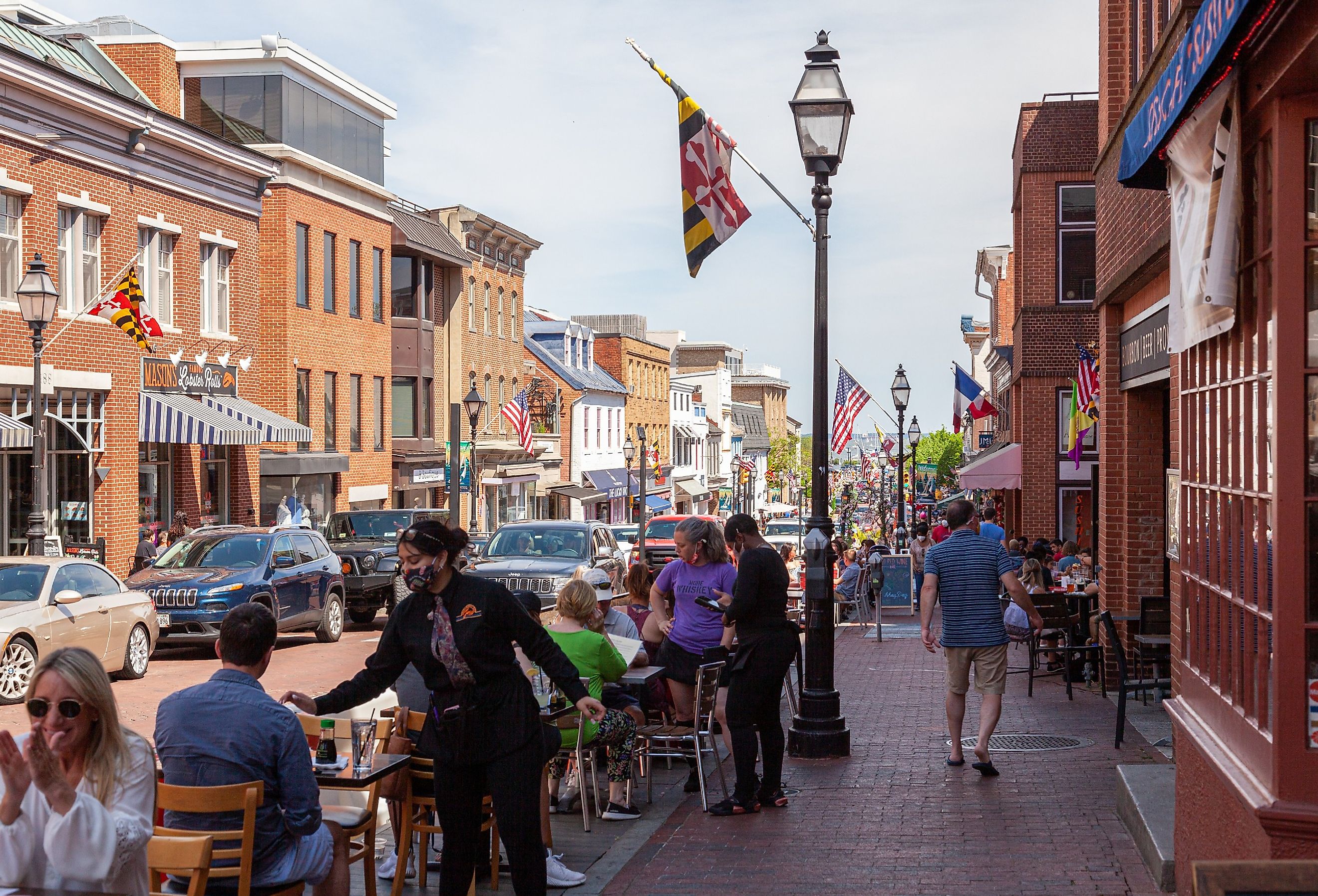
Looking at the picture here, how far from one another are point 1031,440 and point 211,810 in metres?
26.5

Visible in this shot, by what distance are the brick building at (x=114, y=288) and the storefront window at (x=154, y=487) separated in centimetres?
4

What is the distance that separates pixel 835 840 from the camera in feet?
26.8

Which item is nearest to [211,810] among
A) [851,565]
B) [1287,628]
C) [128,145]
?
[1287,628]

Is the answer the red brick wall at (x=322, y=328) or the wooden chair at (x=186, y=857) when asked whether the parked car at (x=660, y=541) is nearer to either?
the red brick wall at (x=322, y=328)

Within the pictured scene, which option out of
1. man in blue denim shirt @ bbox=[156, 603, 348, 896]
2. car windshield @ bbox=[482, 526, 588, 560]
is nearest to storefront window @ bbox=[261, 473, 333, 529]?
car windshield @ bbox=[482, 526, 588, 560]

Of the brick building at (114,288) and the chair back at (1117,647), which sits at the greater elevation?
the brick building at (114,288)

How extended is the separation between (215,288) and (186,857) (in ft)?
93.5

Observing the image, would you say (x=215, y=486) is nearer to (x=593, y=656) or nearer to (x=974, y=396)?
(x=974, y=396)

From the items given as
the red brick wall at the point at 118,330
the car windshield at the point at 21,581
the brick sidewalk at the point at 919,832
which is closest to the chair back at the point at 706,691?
the brick sidewalk at the point at 919,832

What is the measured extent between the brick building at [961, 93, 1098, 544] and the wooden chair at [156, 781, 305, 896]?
972 inches

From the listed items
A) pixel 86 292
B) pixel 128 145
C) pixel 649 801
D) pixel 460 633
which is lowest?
pixel 649 801

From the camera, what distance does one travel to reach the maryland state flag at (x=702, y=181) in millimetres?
14078

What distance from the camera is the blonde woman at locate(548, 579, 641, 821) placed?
336 inches

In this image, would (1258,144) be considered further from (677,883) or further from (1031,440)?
(1031,440)
